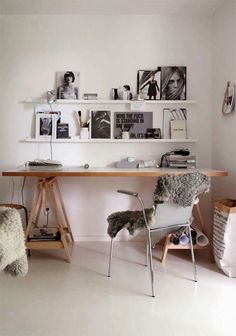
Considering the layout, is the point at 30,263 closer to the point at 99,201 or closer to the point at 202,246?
the point at 99,201

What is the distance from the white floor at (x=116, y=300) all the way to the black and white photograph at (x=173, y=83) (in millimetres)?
1637

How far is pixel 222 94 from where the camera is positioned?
2.95 m

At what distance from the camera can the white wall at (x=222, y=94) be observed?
2732 millimetres

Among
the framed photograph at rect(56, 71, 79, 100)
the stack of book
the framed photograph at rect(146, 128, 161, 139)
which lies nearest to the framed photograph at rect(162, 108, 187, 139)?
the framed photograph at rect(146, 128, 161, 139)

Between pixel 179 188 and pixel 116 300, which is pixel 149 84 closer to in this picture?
pixel 179 188

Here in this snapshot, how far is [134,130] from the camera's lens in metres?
3.16

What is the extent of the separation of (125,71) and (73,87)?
57 centimetres

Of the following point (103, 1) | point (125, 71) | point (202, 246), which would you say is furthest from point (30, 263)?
point (103, 1)

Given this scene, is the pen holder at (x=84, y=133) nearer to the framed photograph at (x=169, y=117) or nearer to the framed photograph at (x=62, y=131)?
the framed photograph at (x=62, y=131)

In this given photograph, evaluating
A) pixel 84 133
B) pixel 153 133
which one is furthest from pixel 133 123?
pixel 84 133

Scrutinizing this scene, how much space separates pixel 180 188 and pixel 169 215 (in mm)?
233

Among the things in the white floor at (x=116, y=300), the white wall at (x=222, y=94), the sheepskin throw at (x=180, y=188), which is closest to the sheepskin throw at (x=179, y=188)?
the sheepskin throw at (x=180, y=188)

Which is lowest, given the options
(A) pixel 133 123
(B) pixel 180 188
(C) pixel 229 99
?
(B) pixel 180 188

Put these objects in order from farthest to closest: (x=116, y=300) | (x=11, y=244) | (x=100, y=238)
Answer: (x=100, y=238) < (x=116, y=300) < (x=11, y=244)
